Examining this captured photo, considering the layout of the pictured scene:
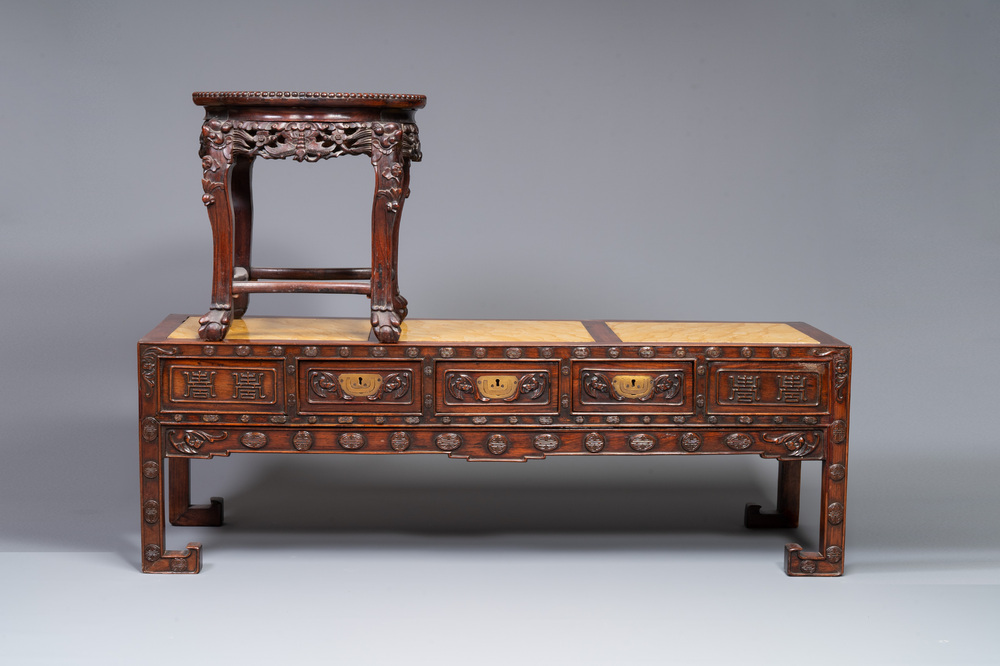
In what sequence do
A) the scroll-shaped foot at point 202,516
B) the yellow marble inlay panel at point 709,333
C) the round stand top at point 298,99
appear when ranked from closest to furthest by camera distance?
the round stand top at point 298,99
the yellow marble inlay panel at point 709,333
the scroll-shaped foot at point 202,516

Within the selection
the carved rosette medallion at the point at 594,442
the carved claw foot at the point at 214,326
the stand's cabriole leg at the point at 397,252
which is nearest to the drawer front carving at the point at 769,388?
the carved rosette medallion at the point at 594,442

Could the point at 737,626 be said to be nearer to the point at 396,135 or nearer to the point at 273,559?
the point at 273,559

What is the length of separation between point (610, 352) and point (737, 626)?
97 centimetres

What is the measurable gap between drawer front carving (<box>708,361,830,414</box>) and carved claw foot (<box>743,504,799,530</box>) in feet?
2.15

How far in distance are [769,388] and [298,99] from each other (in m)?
1.81

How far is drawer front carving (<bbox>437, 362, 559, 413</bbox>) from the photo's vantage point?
4.33 metres

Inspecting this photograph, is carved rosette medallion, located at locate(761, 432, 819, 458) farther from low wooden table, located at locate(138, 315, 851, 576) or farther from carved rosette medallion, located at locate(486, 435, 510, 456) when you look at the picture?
carved rosette medallion, located at locate(486, 435, 510, 456)

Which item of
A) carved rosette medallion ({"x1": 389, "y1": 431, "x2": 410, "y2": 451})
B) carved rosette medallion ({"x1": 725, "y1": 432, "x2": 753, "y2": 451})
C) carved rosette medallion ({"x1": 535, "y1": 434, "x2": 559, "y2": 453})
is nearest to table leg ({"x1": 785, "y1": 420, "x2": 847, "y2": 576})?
carved rosette medallion ({"x1": 725, "y1": 432, "x2": 753, "y2": 451})

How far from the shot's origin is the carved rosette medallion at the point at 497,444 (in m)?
4.36

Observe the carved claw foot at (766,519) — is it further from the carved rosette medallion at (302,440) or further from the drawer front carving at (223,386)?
the drawer front carving at (223,386)

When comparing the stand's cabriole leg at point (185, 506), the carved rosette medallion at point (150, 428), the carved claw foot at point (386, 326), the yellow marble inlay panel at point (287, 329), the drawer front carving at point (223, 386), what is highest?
the carved claw foot at point (386, 326)

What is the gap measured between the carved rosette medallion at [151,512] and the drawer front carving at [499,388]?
0.99 m

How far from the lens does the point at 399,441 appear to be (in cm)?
435

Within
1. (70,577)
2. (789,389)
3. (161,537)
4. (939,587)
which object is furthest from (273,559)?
(939,587)
